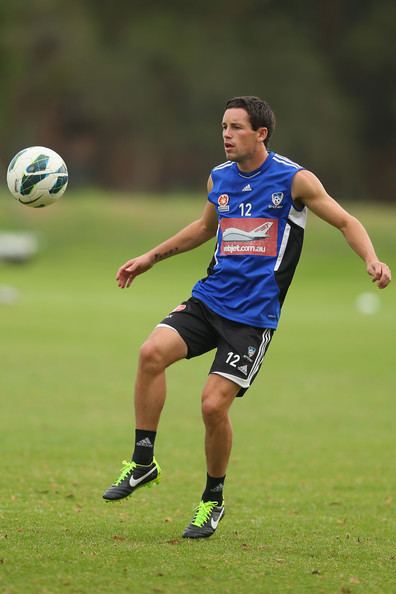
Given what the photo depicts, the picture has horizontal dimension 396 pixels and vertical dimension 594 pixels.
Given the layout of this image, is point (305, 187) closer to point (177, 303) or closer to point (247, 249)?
point (247, 249)

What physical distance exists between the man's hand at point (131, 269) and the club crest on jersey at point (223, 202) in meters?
0.64

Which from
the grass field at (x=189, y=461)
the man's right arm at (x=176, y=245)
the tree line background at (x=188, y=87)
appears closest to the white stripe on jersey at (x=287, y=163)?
the man's right arm at (x=176, y=245)

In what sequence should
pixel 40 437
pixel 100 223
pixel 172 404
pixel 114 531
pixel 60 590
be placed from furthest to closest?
1. pixel 100 223
2. pixel 172 404
3. pixel 40 437
4. pixel 114 531
5. pixel 60 590

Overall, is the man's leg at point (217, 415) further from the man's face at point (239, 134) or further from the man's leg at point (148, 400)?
the man's face at point (239, 134)

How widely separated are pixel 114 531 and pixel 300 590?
1.70 meters

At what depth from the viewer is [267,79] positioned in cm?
5691

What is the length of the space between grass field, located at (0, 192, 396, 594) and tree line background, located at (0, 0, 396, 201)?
93.1 ft

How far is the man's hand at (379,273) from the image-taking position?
6.59 metres

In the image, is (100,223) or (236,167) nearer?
(236,167)

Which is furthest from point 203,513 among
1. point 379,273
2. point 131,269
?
point 379,273

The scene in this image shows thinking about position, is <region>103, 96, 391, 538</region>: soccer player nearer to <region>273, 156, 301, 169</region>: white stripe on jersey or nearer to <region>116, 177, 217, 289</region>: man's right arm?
<region>273, 156, 301, 169</region>: white stripe on jersey

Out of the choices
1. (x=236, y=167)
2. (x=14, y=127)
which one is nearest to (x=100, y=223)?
(x=14, y=127)

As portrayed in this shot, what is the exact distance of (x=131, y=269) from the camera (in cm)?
750

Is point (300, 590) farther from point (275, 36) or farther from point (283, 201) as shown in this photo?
point (275, 36)
